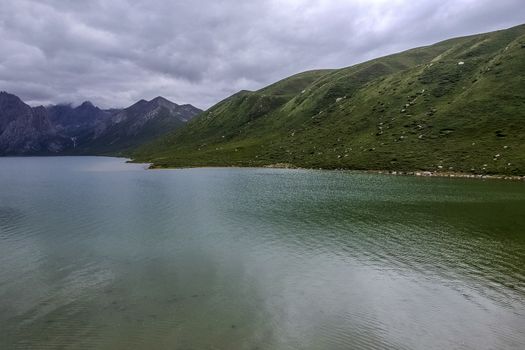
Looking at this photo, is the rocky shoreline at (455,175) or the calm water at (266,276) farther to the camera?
the rocky shoreline at (455,175)

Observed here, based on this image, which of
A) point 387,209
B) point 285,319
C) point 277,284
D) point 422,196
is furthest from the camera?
point 422,196

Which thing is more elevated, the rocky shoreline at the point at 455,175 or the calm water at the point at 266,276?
the rocky shoreline at the point at 455,175

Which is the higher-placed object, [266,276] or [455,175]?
[455,175]

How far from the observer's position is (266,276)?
36156 millimetres

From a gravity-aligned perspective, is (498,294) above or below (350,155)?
below

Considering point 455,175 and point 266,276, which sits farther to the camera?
point 455,175

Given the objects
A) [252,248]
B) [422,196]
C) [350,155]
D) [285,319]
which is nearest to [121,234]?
[252,248]

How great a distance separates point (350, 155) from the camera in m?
158

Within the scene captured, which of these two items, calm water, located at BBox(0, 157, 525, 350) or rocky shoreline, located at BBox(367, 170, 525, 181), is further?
rocky shoreline, located at BBox(367, 170, 525, 181)

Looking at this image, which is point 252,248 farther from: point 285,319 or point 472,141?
point 472,141

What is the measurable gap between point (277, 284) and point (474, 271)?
18.4 meters

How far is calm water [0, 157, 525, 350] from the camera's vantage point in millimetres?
24828

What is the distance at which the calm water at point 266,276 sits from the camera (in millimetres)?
24828

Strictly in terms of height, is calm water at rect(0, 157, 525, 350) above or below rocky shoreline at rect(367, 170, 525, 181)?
below
